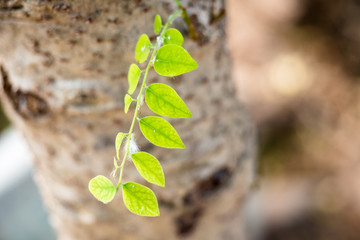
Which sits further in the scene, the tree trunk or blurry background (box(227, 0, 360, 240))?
blurry background (box(227, 0, 360, 240))

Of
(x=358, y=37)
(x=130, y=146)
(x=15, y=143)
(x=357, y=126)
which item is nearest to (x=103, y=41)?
(x=130, y=146)

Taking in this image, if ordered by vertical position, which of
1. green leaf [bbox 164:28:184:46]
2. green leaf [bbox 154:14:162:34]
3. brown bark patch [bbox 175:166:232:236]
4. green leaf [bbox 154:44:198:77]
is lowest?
brown bark patch [bbox 175:166:232:236]

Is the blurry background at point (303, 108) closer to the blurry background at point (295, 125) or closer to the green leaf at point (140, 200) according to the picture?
the blurry background at point (295, 125)

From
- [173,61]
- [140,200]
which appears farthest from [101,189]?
[173,61]

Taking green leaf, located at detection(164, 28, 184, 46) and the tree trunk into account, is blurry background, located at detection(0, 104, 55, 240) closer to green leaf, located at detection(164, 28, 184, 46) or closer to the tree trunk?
the tree trunk

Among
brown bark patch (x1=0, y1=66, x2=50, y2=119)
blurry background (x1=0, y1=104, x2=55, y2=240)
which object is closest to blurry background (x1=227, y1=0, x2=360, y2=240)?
blurry background (x1=0, y1=104, x2=55, y2=240)

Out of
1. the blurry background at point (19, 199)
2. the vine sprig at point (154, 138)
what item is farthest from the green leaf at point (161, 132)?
the blurry background at point (19, 199)

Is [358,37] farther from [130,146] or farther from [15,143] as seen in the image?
[130,146]
